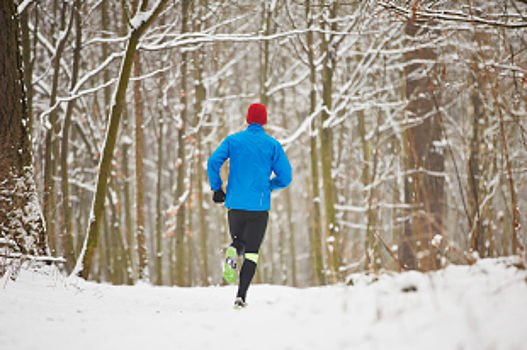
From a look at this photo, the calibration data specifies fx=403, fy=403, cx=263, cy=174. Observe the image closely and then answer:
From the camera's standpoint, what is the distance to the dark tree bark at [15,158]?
4980 millimetres

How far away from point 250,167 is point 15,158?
3.35 metres

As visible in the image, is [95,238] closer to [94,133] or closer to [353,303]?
A: [353,303]

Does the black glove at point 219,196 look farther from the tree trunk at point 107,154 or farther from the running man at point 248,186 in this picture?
the tree trunk at point 107,154

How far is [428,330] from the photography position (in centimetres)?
198

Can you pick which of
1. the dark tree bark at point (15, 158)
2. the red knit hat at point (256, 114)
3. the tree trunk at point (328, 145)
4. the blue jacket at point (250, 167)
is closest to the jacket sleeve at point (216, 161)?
the blue jacket at point (250, 167)

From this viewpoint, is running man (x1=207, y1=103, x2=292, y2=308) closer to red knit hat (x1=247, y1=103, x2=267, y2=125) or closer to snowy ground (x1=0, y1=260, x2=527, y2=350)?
red knit hat (x1=247, y1=103, x2=267, y2=125)

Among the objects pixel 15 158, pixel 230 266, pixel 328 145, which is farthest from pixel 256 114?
pixel 328 145

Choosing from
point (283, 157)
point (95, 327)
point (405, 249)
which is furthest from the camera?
point (405, 249)

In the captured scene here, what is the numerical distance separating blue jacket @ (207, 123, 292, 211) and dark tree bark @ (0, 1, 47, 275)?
2616mm

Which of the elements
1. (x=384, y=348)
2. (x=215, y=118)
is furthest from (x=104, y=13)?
(x=384, y=348)

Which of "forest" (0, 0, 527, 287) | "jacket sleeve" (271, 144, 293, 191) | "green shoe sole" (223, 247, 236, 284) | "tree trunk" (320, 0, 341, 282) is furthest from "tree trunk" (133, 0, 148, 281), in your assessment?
"jacket sleeve" (271, 144, 293, 191)

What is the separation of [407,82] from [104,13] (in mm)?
8038

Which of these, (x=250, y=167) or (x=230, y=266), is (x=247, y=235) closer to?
(x=230, y=266)

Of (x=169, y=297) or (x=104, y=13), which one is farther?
(x=104, y=13)
